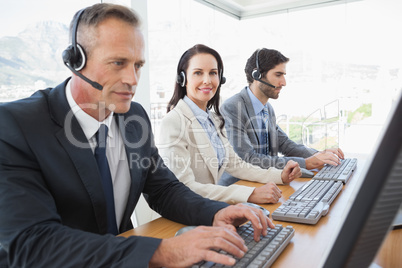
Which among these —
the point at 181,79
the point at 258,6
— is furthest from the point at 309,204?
the point at 258,6

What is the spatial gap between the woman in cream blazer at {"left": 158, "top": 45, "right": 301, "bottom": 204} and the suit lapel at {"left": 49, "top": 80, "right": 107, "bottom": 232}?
529mm

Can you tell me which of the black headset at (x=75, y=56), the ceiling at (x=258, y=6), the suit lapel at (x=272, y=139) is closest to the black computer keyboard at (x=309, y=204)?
the black headset at (x=75, y=56)

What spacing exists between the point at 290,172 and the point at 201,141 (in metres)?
0.49

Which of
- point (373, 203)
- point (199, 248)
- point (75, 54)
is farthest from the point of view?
point (75, 54)

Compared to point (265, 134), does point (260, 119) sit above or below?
above

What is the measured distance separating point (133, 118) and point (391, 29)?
443cm

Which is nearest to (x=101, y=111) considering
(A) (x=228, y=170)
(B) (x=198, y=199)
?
(B) (x=198, y=199)

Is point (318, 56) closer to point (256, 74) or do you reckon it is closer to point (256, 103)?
point (256, 74)

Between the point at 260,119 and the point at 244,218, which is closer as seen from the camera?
the point at 244,218

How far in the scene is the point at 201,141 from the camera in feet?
5.73

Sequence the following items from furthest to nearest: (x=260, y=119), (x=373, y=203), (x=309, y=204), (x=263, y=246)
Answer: (x=260, y=119)
(x=309, y=204)
(x=263, y=246)
(x=373, y=203)

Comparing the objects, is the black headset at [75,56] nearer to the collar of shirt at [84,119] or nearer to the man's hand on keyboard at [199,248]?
the collar of shirt at [84,119]

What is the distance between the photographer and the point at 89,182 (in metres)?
0.99

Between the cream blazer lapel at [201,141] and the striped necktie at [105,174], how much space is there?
2.13 ft
